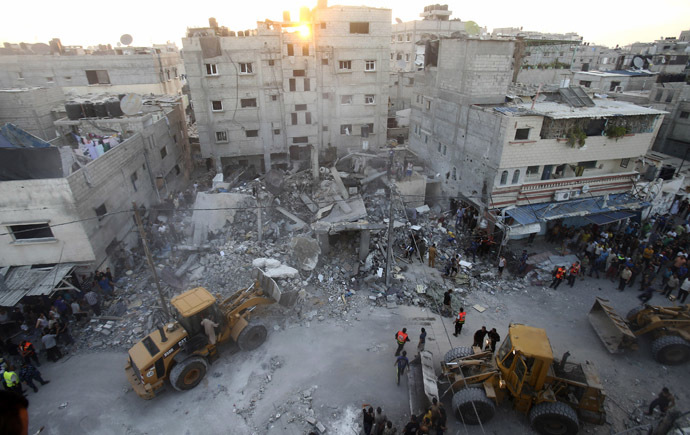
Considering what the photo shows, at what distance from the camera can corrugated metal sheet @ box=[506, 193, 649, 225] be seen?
16.8 metres

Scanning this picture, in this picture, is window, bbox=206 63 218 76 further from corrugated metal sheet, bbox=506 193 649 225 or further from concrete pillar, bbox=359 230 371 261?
corrugated metal sheet, bbox=506 193 649 225

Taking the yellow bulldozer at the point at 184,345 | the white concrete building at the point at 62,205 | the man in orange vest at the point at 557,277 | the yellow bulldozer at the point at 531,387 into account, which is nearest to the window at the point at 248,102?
the white concrete building at the point at 62,205

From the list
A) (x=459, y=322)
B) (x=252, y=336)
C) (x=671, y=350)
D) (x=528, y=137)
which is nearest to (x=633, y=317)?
(x=671, y=350)

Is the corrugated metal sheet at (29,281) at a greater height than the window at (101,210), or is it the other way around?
the window at (101,210)

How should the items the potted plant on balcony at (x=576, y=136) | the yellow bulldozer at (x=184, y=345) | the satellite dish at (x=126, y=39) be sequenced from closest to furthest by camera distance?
the yellow bulldozer at (x=184, y=345) < the potted plant on balcony at (x=576, y=136) < the satellite dish at (x=126, y=39)

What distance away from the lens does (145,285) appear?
13906mm

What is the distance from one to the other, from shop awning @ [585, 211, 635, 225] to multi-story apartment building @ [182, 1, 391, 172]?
1590cm

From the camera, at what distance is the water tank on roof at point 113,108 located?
19422 mm

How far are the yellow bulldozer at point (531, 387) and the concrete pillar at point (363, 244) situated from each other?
656cm

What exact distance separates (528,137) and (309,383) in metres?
14.6

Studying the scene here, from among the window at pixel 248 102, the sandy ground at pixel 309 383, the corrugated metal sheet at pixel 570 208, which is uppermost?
the window at pixel 248 102

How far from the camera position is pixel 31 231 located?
1254 centimetres

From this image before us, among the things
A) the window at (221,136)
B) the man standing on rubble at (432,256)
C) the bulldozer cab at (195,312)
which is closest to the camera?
the bulldozer cab at (195,312)

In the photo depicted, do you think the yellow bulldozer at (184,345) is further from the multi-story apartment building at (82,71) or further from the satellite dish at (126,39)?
the satellite dish at (126,39)
